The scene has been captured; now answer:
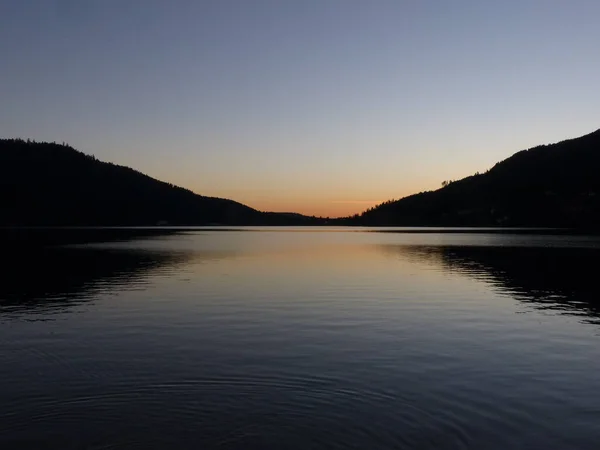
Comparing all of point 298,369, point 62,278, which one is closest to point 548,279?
point 298,369

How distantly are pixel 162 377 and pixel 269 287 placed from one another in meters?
31.6

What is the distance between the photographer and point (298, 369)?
21953 mm

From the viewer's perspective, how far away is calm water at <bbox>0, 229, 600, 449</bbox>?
1543 centimetres

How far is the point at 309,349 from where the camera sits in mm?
25812

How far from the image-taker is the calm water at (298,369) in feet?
50.6

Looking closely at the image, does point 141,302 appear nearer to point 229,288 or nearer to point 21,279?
point 229,288

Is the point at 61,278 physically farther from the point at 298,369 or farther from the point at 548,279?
the point at 548,279

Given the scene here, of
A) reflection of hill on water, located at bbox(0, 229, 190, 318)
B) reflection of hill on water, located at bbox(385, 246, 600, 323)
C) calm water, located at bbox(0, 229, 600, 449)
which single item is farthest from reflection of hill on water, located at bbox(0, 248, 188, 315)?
reflection of hill on water, located at bbox(385, 246, 600, 323)

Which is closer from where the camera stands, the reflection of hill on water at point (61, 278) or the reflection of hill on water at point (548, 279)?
the reflection of hill on water at point (61, 278)

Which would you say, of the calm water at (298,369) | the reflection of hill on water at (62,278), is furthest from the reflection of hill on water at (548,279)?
the reflection of hill on water at (62,278)

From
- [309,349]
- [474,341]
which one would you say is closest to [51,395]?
[309,349]

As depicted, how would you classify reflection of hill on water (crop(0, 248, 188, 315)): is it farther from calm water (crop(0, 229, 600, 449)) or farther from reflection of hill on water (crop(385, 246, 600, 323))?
reflection of hill on water (crop(385, 246, 600, 323))

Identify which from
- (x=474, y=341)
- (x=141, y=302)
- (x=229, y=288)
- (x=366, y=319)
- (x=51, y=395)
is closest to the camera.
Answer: (x=51, y=395)

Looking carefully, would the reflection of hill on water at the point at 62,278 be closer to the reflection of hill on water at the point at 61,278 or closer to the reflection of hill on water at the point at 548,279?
the reflection of hill on water at the point at 61,278
